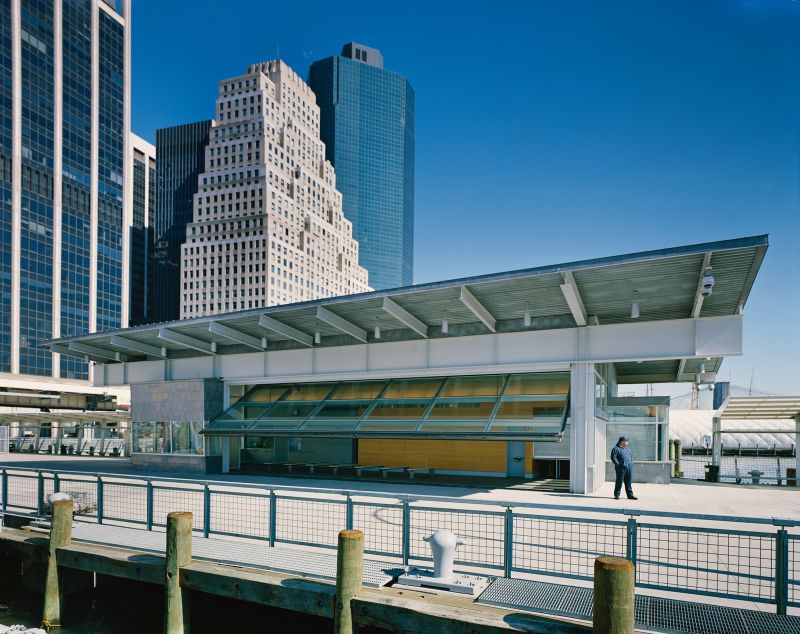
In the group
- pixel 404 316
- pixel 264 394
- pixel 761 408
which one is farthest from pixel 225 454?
pixel 761 408

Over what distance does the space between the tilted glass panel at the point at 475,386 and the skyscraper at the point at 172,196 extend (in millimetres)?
140579

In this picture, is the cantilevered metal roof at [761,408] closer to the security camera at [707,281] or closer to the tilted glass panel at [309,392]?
the security camera at [707,281]

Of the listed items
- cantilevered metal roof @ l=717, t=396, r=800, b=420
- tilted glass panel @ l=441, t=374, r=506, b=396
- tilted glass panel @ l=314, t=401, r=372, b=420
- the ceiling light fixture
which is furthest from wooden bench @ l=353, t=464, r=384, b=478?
cantilevered metal roof @ l=717, t=396, r=800, b=420

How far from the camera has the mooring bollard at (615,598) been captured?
558 cm

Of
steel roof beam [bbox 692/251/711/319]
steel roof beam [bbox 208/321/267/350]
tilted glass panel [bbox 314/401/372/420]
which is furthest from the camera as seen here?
steel roof beam [bbox 208/321/267/350]

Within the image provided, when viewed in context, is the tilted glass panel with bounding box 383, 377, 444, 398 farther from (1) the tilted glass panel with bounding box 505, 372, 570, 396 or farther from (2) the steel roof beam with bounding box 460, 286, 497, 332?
(2) the steel roof beam with bounding box 460, 286, 497, 332

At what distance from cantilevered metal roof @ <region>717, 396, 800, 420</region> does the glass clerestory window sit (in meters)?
8.22

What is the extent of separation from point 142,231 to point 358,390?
146 m

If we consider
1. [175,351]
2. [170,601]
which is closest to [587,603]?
[170,601]

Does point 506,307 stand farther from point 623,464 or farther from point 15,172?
point 15,172

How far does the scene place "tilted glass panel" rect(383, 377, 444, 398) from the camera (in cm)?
2169

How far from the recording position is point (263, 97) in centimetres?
13012

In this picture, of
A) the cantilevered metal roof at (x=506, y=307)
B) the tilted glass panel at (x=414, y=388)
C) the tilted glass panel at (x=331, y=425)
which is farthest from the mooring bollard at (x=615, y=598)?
the tilted glass panel at (x=414, y=388)

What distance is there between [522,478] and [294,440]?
1016cm
